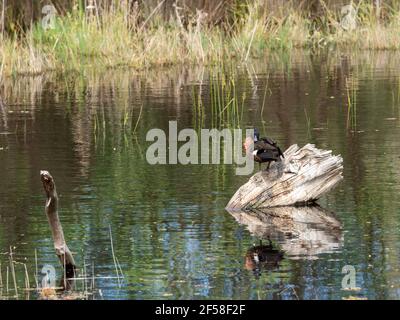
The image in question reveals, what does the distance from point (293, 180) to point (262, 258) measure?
2.55 m

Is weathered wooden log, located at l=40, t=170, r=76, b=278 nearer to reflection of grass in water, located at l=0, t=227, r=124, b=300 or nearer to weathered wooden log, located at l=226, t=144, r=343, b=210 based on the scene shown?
reflection of grass in water, located at l=0, t=227, r=124, b=300

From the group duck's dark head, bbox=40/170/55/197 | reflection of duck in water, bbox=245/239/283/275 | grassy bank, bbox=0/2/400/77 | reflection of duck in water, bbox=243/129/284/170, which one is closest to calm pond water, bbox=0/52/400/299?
reflection of duck in water, bbox=245/239/283/275

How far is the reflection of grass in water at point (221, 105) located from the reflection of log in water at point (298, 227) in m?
7.22

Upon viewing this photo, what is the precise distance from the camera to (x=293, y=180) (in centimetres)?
1534

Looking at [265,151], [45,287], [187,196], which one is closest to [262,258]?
[265,151]

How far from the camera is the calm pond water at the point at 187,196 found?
40.0 feet

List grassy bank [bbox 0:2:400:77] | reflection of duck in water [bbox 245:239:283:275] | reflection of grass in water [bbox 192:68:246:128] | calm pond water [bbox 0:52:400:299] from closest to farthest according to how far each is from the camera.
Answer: calm pond water [bbox 0:52:400:299]
reflection of duck in water [bbox 245:239:283:275]
reflection of grass in water [bbox 192:68:246:128]
grassy bank [bbox 0:2:400:77]

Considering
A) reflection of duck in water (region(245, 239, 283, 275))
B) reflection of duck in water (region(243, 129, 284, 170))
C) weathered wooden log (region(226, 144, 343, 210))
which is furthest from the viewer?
weathered wooden log (region(226, 144, 343, 210))

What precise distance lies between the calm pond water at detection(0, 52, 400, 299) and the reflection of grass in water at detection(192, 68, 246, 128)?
0.12 meters

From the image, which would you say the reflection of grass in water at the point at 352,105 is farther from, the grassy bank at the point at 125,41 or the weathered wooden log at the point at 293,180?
the weathered wooden log at the point at 293,180

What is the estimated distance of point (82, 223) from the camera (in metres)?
14.9

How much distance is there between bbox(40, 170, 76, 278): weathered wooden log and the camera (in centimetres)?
1197

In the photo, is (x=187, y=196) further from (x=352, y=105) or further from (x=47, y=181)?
(x=352, y=105)

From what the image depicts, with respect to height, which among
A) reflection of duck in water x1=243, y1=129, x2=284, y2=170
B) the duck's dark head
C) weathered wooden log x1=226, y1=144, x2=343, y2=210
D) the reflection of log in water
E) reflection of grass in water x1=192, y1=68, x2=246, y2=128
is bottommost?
reflection of grass in water x1=192, y1=68, x2=246, y2=128
